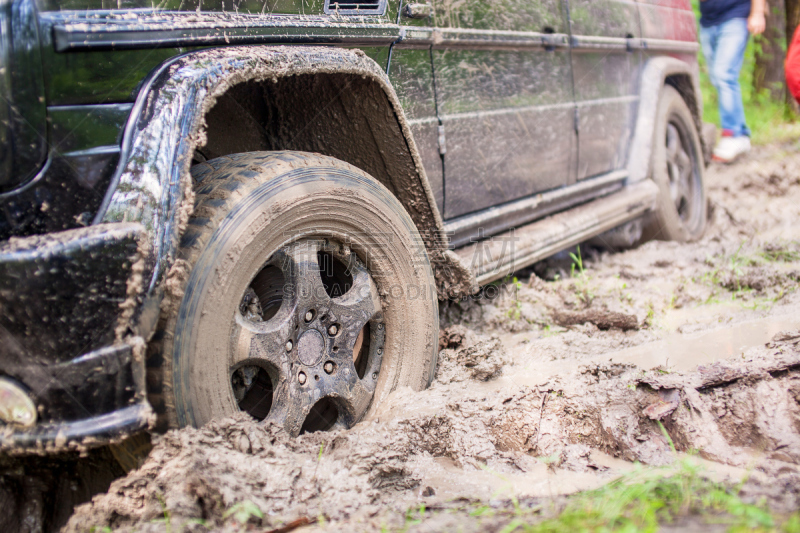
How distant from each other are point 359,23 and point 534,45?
1.09 m

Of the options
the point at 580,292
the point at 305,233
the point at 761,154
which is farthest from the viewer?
the point at 761,154

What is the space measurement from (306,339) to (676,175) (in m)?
3.36

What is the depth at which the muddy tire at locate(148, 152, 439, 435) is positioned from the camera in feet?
4.19

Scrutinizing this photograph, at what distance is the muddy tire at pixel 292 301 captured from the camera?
50.3 inches

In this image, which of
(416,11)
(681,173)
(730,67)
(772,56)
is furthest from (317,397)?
(772,56)

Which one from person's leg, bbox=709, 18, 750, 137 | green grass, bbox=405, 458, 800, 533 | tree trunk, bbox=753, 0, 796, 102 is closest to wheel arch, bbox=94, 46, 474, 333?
green grass, bbox=405, 458, 800, 533

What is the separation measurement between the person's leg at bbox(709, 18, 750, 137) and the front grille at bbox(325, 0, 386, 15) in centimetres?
482

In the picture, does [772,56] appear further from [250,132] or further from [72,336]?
[72,336]

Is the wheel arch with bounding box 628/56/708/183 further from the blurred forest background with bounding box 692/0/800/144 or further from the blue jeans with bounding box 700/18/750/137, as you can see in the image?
the blurred forest background with bounding box 692/0/800/144

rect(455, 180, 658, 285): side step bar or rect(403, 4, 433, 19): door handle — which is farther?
rect(455, 180, 658, 285): side step bar

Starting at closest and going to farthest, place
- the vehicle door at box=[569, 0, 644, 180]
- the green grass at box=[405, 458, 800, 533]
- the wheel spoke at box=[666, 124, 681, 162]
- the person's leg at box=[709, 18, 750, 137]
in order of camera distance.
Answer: the green grass at box=[405, 458, 800, 533] < the vehicle door at box=[569, 0, 644, 180] < the wheel spoke at box=[666, 124, 681, 162] < the person's leg at box=[709, 18, 750, 137]

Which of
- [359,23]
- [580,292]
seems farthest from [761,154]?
[359,23]

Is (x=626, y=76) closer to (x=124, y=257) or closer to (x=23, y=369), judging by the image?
(x=124, y=257)

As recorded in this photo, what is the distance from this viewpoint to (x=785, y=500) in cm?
111
